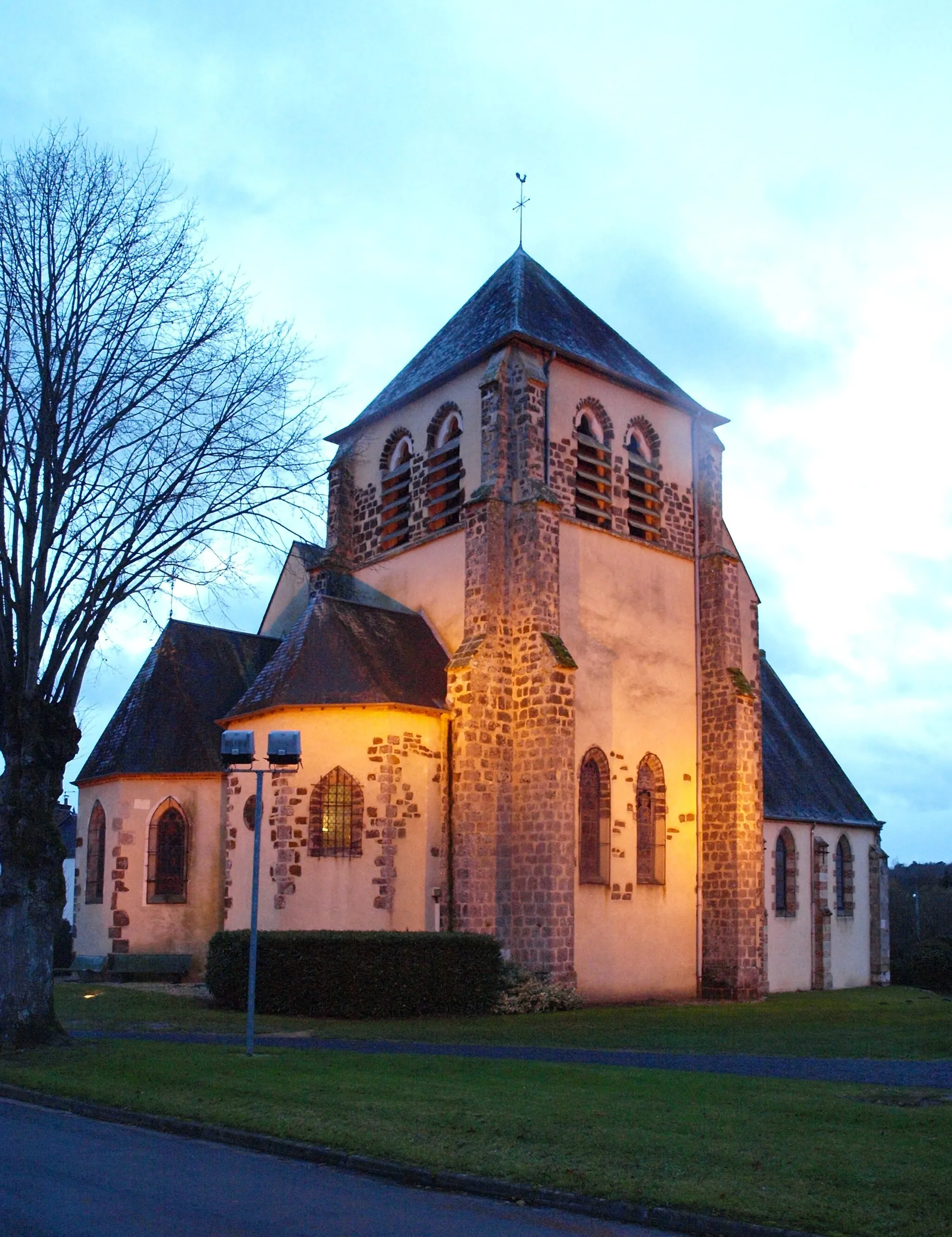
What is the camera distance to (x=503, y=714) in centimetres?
2455

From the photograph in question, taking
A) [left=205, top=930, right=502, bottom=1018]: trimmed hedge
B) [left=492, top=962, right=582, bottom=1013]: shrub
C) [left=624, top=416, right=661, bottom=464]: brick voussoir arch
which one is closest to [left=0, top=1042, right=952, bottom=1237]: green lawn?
[left=205, top=930, right=502, bottom=1018]: trimmed hedge

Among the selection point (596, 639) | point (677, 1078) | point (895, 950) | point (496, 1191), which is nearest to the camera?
point (496, 1191)

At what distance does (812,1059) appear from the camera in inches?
581

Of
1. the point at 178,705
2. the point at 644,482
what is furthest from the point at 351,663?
the point at 644,482

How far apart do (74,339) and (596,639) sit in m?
13.2

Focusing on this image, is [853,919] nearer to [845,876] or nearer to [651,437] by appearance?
[845,876]

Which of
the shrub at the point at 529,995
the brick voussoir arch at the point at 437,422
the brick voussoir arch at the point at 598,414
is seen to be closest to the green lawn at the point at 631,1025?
the shrub at the point at 529,995

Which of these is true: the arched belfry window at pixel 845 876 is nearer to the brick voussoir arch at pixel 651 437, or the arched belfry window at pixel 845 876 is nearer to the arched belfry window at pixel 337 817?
the brick voussoir arch at pixel 651 437

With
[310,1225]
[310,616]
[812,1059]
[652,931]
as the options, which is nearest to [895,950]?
[652,931]

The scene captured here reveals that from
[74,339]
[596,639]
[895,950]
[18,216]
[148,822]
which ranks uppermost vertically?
[18,216]

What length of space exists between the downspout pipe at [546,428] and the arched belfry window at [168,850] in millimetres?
10578

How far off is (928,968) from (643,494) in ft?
61.5

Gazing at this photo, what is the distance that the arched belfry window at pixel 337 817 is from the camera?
78.0ft

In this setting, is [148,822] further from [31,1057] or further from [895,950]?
[895,950]
